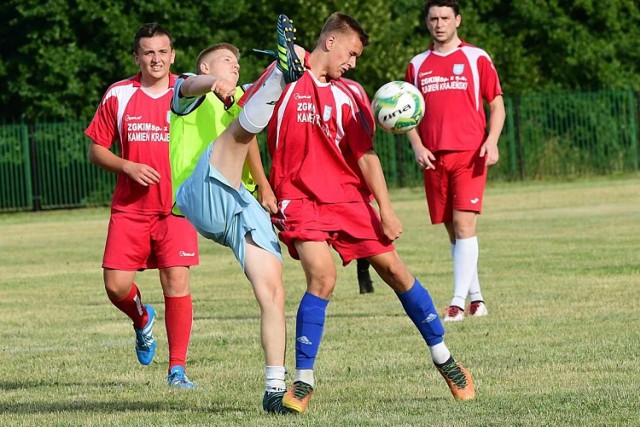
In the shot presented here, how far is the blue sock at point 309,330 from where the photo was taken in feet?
21.7

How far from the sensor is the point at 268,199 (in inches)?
276

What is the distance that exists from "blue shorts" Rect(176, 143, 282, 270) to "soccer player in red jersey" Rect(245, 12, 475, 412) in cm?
25

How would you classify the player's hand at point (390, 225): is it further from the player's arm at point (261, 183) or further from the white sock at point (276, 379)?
the white sock at point (276, 379)

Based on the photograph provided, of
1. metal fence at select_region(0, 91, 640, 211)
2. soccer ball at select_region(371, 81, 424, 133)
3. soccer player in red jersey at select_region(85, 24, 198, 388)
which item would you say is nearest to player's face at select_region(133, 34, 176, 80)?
soccer player in red jersey at select_region(85, 24, 198, 388)

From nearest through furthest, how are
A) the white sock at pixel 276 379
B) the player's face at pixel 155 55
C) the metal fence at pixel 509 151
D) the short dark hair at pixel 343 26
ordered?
the white sock at pixel 276 379
the short dark hair at pixel 343 26
the player's face at pixel 155 55
the metal fence at pixel 509 151

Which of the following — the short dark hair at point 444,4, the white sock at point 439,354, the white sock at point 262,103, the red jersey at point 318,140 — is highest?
the short dark hair at point 444,4

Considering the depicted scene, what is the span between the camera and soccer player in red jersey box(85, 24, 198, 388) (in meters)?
8.11

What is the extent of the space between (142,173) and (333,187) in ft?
4.77

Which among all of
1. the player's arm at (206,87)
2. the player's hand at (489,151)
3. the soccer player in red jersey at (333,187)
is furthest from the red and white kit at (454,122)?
the player's arm at (206,87)

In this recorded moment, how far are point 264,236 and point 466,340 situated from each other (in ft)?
9.22

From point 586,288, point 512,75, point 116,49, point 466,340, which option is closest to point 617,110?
point 512,75

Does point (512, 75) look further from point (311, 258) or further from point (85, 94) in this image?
point (311, 258)

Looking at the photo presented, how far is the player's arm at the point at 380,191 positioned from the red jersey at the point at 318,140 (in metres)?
0.06

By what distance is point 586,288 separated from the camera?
12.0 m
